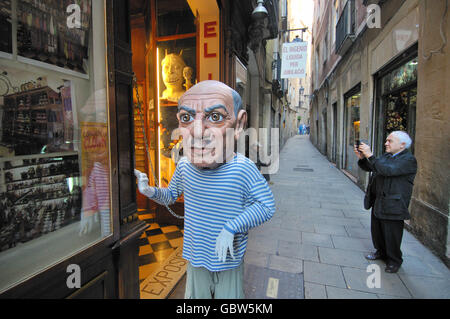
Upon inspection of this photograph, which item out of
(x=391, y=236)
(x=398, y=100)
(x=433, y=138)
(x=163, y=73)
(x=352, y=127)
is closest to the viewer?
(x=391, y=236)

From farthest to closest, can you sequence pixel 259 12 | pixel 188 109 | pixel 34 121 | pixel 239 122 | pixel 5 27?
pixel 259 12, pixel 239 122, pixel 188 109, pixel 34 121, pixel 5 27

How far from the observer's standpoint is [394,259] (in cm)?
309

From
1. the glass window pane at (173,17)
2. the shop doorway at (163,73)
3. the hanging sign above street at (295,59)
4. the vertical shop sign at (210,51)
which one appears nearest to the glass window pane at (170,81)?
the shop doorway at (163,73)

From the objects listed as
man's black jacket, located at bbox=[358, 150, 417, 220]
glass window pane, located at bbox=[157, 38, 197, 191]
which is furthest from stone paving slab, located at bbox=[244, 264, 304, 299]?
glass window pane, located at bbox=[157, 38, 197, 191]

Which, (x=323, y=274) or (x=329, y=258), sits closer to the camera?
(x=323, y=274)

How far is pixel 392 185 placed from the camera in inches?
116

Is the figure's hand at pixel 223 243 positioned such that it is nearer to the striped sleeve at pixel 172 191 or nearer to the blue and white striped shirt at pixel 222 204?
the blue and white striped shirt at pixel 222 204

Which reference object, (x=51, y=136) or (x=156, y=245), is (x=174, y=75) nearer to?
(x=156, y=245)

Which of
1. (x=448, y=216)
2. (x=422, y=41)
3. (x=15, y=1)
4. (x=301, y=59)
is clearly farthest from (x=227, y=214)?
(x=301, y=59)

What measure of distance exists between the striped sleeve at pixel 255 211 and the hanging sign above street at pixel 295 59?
7881mm

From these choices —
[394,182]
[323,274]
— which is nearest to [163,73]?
[394,182]

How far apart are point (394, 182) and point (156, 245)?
3.38 m

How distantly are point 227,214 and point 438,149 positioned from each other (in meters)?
3.64

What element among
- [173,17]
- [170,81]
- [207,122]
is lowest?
[207,122]
